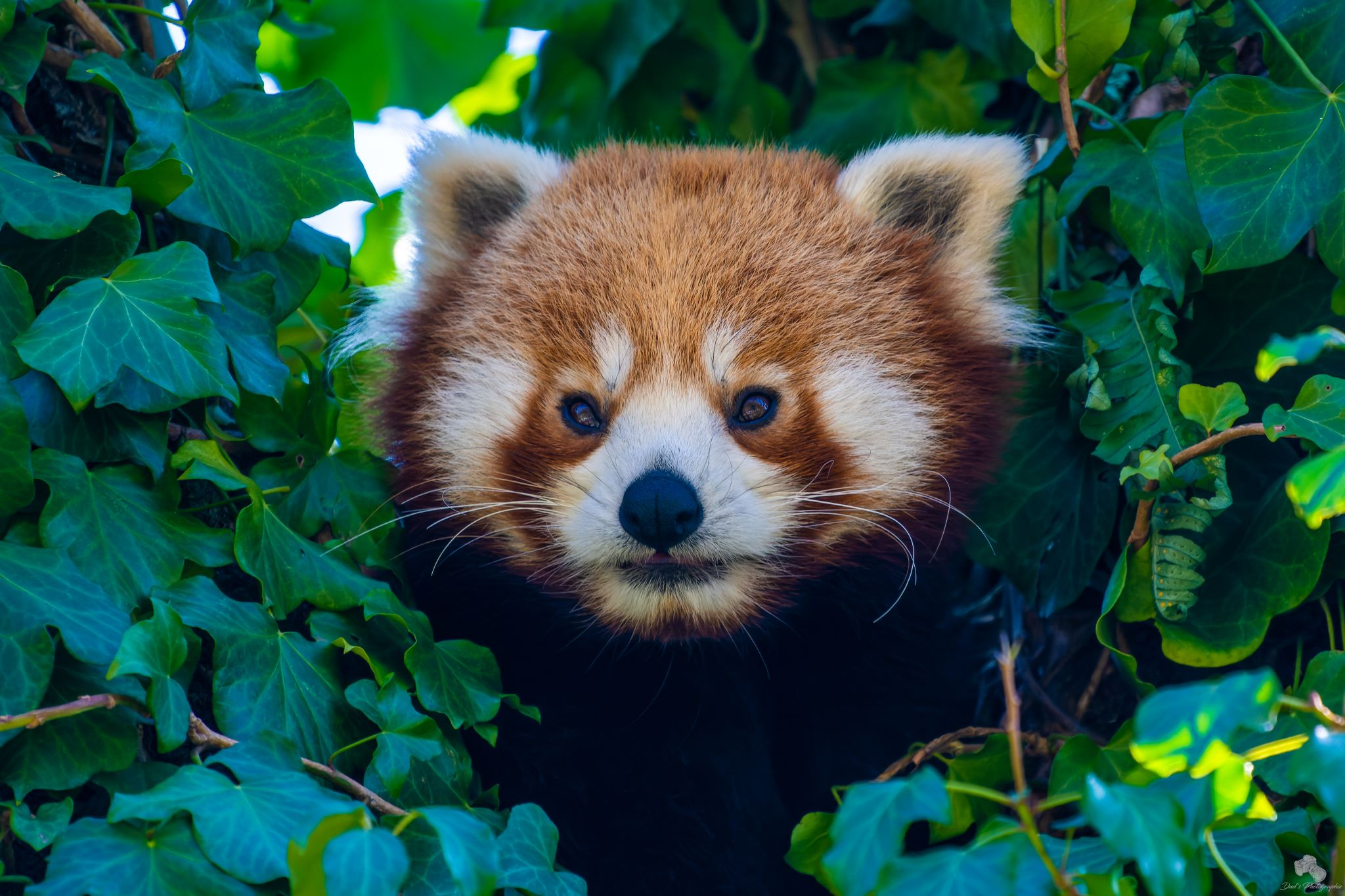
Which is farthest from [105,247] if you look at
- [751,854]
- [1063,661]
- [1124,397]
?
[1063,661]

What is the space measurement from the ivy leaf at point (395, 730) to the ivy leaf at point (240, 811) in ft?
0.70

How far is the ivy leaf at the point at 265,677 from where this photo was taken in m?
1.99

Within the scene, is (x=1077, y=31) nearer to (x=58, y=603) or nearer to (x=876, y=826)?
(x=876, y=826)

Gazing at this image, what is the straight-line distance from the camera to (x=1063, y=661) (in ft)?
9.91

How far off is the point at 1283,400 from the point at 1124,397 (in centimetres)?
48

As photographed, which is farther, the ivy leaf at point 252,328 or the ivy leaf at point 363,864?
the ivy leaf at point 252,328

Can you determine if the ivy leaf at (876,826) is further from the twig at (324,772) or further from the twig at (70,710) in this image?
the twig at (70,710)

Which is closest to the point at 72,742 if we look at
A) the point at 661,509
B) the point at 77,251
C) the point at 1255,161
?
the point at 77,251

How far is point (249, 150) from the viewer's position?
7.75 feet

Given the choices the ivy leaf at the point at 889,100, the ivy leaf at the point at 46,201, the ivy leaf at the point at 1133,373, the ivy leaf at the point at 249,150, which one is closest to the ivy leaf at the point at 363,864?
the ivy leaf at the point at 46,201

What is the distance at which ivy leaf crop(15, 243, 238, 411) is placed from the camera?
190cm

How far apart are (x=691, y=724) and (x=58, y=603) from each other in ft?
4.47

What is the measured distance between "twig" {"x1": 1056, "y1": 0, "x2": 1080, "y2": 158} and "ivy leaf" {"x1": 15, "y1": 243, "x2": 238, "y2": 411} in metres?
1.76

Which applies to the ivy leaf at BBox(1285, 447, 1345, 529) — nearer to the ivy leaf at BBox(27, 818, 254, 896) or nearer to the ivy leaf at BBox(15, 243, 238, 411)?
the ivy leaf at BBox(27, 818, 254, 896)
